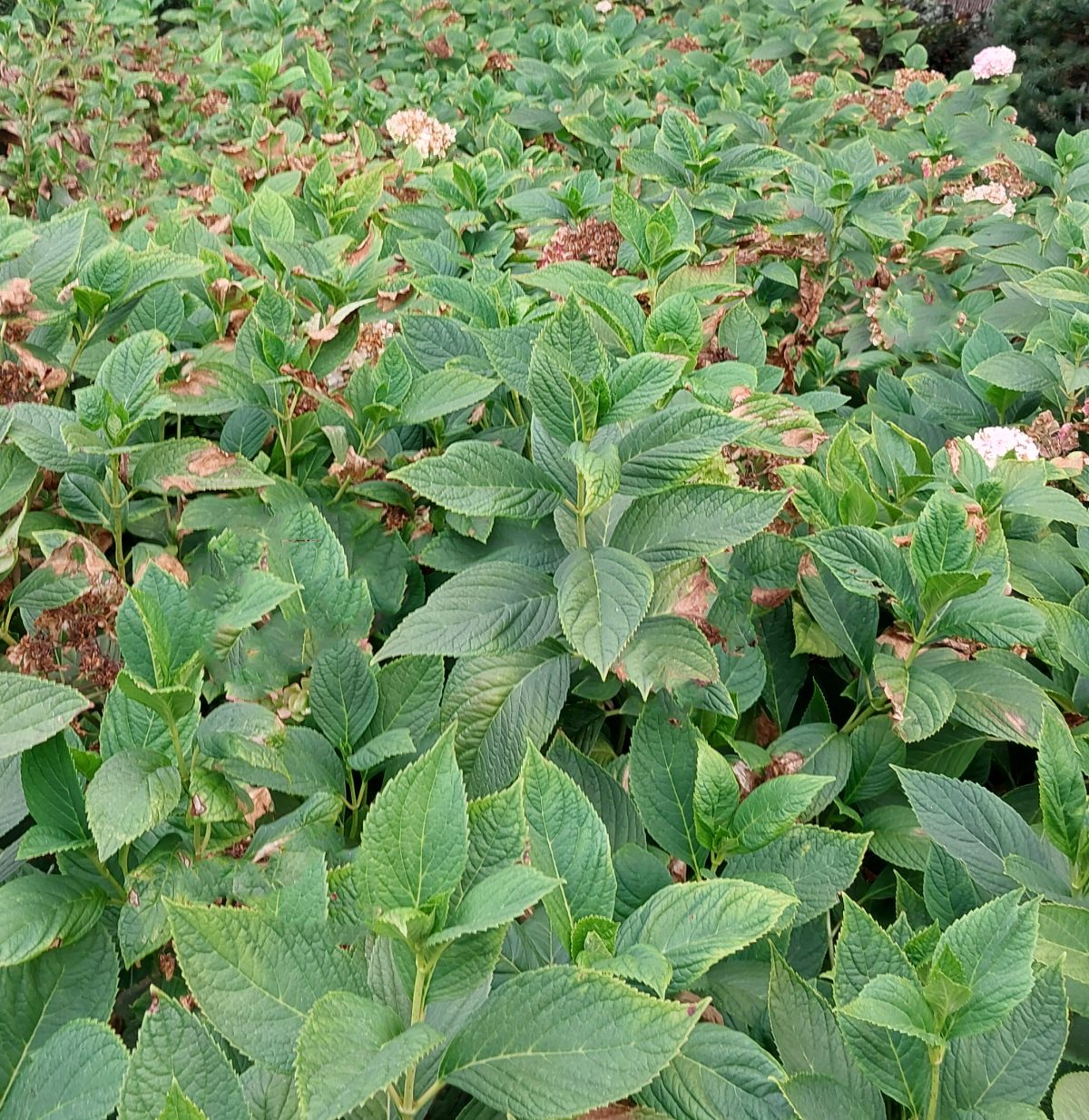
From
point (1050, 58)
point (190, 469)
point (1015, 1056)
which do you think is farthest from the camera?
point (1050, 58)

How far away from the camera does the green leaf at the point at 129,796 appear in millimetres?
891

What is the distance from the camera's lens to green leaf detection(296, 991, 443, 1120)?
656 mm

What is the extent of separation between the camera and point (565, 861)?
87 centimetres

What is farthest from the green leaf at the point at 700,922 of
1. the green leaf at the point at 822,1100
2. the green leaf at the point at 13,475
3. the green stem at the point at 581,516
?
the green leaf at the point at 13,475

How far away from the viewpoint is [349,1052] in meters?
0.70

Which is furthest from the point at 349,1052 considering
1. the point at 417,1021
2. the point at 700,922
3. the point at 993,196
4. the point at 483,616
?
the point at 993,196

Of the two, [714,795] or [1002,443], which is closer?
[714,795]

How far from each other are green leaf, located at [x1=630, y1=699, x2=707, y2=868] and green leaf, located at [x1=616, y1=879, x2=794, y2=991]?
0.16m

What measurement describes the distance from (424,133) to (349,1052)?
Answer: 340 cm

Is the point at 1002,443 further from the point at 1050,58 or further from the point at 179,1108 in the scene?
the point at 1050,58

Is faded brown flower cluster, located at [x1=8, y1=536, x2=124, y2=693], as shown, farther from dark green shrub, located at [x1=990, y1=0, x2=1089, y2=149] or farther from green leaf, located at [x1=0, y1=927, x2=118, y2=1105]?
dark green shrub, located at [x1=990, y1=0, x2=1089, y2=149]

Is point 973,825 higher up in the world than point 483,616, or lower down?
lower down

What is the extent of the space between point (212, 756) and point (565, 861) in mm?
384

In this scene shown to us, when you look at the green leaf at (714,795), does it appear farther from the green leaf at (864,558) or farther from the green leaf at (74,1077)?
the green leaf at (74,1077)
